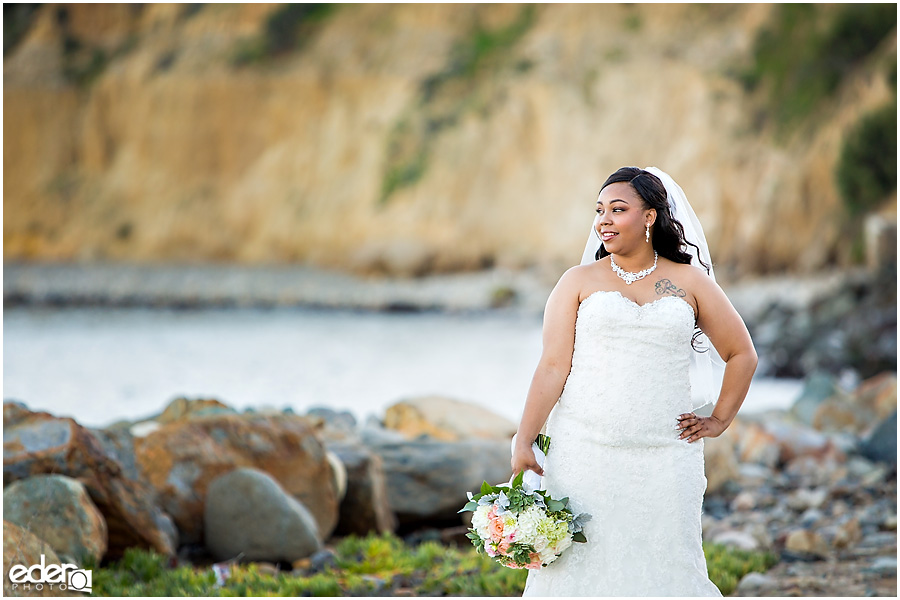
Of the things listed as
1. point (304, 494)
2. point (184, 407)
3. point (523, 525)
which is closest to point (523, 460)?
point (523, 525)

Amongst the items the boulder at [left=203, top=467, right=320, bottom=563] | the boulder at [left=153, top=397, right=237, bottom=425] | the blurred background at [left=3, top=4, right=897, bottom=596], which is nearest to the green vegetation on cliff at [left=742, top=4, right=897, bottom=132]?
the blurred background at [left=3, top=4, right=897, bottom=596]

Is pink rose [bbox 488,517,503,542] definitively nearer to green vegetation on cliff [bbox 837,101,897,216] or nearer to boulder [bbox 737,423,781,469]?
boulder [bbox 737,423,781,469]

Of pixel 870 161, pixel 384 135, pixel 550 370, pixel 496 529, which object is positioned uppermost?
pixel 384 135

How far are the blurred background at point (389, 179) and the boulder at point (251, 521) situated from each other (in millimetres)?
11984

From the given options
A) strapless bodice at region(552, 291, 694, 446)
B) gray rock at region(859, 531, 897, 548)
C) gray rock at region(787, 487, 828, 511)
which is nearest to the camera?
strapless bodice at region(552, 291, 694, 446)

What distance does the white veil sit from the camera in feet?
9.32

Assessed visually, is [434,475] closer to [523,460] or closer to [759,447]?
[523,460]

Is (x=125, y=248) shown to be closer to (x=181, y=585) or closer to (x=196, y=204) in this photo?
(x=196, y=204)

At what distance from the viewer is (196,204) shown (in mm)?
29969

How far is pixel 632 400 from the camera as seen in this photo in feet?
8.89

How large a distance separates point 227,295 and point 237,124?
7.60 meters

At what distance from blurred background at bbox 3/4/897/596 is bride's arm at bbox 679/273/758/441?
44.4 feet

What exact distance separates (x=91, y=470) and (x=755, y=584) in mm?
3197

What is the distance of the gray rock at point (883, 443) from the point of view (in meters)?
6.67
